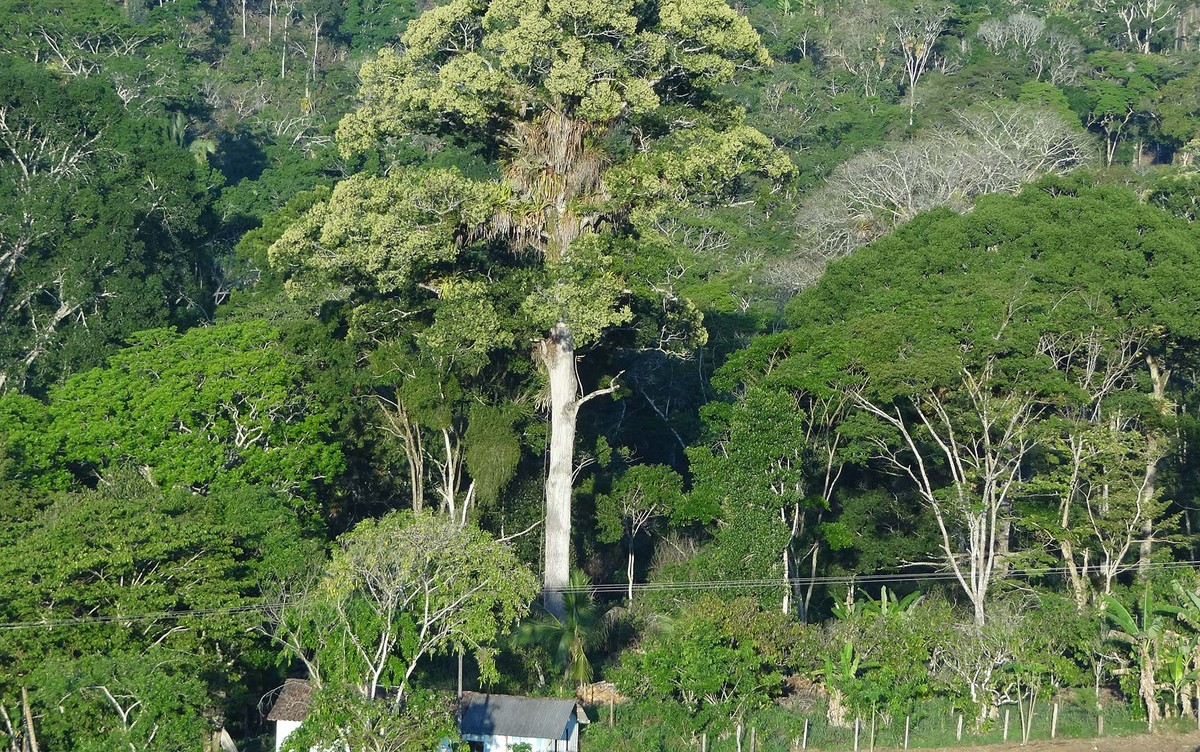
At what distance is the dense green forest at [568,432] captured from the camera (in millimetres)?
26703

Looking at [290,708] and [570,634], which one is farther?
[570,634]

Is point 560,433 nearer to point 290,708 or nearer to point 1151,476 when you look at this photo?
point 290,708

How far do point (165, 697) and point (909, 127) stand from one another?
53909 millimetres

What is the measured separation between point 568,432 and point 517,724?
28.6 ft

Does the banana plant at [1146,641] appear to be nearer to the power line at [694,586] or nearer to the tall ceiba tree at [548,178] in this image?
the power line at [694,586]

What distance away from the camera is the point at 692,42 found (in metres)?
34.1

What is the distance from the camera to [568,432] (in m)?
33.9

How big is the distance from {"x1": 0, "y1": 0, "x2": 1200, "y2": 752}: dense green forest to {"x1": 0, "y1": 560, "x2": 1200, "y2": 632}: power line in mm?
118

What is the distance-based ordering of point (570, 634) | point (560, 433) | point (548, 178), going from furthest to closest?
point (548, 178) → point (560, 433) → point (570, 634)

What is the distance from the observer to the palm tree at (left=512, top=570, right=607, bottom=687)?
30.9 metres

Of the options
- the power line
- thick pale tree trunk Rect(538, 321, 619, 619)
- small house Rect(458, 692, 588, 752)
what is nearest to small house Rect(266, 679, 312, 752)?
the power line

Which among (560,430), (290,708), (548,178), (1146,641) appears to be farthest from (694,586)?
(290,708)

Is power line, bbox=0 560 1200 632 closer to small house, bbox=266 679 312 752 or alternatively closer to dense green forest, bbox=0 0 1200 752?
dense green forest, bbox=0 0 1200 752

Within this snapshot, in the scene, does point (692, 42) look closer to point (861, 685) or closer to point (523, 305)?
point (523, 305)
